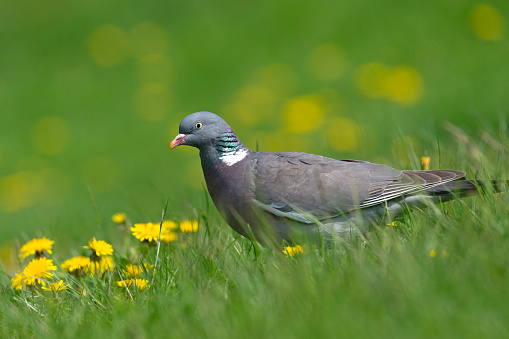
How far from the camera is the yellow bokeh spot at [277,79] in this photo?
9722 mm

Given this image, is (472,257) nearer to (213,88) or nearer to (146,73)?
(213,88)

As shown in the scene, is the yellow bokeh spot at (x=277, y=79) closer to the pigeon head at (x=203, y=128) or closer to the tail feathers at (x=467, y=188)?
the pigeon head at (x=203, y=128)

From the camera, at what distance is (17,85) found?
449 inches

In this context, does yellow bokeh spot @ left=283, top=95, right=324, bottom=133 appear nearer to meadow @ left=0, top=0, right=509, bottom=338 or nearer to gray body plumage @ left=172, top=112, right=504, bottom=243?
meadow @ left=0, top=0, right=509, bottom=338

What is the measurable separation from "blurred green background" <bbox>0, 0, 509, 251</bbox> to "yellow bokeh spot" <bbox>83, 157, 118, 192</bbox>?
0.06ft

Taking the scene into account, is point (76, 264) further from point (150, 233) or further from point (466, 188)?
point (466, 188)

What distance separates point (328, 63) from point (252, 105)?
4.07 ft

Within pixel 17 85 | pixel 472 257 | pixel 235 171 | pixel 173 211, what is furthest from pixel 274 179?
pixel 17 85

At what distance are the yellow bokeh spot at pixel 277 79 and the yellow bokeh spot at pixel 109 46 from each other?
8.52ft

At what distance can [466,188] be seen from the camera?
375 centimetres

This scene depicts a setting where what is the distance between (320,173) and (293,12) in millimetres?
7430

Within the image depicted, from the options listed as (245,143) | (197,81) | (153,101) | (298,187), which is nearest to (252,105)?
(245,143)

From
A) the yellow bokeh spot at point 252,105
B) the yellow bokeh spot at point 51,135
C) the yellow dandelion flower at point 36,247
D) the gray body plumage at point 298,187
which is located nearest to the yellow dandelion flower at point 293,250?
the gray body plumage at point 298,187

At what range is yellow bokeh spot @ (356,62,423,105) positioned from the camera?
852cm
